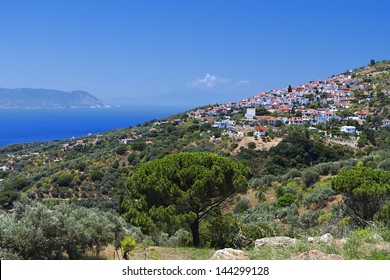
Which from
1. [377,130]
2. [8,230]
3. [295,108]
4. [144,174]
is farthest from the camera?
[295,108]

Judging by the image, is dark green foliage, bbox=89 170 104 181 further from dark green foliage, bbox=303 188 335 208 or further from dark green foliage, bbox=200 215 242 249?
dark green foliage, bbox=200 215 242 249

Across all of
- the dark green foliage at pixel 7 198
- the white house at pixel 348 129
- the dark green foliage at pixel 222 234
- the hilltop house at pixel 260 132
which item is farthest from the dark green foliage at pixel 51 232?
the white house at pixel 348 129

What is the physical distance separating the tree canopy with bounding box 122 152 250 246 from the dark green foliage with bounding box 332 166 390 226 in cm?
508

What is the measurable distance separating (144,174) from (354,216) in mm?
7746

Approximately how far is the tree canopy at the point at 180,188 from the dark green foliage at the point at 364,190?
508 cm

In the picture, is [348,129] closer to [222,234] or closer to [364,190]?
[364,190]

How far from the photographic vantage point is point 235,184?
916 cm

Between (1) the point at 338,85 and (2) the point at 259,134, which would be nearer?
(2) the point at 259,134

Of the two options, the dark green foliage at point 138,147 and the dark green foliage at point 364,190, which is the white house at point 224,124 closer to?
the dark green foliage at point 138,147

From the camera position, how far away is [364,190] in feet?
39.3

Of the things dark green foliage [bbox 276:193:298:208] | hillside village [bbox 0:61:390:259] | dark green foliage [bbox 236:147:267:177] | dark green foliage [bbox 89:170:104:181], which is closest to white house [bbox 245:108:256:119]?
hillside village [bbox 0:61:390:259]

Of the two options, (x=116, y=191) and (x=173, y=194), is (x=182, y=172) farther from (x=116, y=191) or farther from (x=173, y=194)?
(x=116, y=191)

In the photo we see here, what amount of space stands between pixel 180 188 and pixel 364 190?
6806 millimetres

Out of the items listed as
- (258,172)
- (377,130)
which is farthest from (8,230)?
(377,130)
